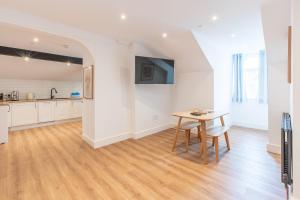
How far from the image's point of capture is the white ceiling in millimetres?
2092

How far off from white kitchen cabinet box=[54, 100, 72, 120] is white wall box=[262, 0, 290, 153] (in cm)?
569

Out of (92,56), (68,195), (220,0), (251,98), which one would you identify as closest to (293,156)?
(220,0)

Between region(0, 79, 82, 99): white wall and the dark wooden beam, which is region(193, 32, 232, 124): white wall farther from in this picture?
region(0, 79, 82, 99): white wall

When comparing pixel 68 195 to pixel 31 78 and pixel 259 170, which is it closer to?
pixel 259 170

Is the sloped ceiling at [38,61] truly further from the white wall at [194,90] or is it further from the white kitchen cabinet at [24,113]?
the white wall at [194,90]

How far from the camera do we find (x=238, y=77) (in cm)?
488

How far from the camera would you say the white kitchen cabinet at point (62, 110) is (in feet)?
17.3

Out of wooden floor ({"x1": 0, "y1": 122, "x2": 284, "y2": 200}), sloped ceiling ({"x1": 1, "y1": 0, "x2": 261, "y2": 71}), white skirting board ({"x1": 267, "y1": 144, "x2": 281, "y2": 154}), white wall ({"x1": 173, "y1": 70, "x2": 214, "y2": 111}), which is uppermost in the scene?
sloped ceiling ({"x1": 1, "y1": 0, "x2": 261, "y2": 71})

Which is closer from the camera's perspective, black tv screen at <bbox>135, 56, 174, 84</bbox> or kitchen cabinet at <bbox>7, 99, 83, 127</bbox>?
black tv screen at <bbox>135, 56, 174, 84</bbox>

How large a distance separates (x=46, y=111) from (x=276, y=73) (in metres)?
6.04

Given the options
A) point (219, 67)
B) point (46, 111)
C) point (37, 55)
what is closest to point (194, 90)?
point (219, 67)

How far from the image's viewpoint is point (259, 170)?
2324mm

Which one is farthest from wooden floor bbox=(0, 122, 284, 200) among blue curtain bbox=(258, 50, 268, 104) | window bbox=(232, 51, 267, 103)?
window bbox=(232, 51, 267, 103)

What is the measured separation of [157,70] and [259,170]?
2757mm
